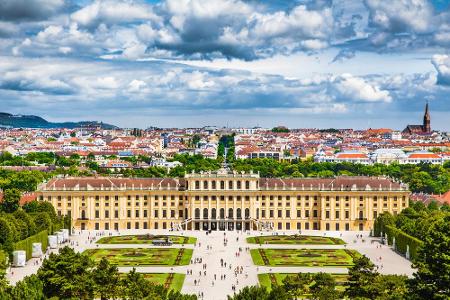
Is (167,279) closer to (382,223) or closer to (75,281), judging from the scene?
(75,281)

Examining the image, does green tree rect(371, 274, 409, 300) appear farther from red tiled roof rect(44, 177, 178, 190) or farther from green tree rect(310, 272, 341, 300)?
red tiled roof rect(44, 177, 178, 190)

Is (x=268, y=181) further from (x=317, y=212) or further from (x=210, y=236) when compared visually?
(x=210, y=236)

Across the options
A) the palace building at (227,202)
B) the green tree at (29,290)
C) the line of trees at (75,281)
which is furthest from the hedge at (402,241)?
the green tree at (29,290)

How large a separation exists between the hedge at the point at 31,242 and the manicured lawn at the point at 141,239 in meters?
7.66

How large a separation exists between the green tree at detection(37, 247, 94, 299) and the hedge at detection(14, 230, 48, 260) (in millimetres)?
22246

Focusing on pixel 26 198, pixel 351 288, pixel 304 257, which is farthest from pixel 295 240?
pixel 351 288

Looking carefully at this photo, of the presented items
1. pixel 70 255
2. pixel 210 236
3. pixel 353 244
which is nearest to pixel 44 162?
pixel 210 236

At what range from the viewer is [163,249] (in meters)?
85.6

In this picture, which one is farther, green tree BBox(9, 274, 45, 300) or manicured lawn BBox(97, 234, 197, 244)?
manicured lawn BBox(97, 234, 197, 244)

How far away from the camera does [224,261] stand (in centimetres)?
7769

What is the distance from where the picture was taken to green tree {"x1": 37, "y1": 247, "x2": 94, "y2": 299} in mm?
54219

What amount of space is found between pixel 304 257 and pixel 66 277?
104 ft

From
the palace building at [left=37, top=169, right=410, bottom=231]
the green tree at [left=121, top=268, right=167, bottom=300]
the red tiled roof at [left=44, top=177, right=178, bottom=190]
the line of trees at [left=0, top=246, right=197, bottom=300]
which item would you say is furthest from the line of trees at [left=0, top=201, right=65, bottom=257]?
the green tree at [left=121, top=268, right=167, bottom=300]

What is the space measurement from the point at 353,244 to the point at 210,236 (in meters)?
17.9
